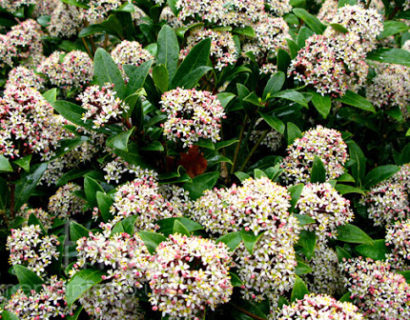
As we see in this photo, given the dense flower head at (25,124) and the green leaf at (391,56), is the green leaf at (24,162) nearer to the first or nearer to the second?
the dense flower head at (25,124)

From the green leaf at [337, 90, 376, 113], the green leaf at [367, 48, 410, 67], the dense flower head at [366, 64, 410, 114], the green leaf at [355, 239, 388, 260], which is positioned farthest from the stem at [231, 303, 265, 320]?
the green leaf at [367, 48, 410, 67]

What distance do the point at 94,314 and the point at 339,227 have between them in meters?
1.78

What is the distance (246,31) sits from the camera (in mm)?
3627

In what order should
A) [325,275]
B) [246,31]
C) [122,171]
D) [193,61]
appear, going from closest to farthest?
[122,171] < [325,275] < [193,61] < [246,31]

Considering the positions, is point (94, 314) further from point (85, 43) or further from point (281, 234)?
point (85, 43)

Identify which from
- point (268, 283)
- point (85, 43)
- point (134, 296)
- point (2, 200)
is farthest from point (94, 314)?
point (85, 43)

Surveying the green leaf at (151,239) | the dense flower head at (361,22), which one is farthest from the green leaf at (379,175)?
the green leaf at (151,239)

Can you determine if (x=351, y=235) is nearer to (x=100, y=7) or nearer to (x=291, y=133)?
(x=291, y=133)

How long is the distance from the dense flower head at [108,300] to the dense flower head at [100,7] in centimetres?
277

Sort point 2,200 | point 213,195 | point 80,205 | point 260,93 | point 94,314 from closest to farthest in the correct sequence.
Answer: point 94,314 → point 213,195 → point 2,200 → point 80,205 → point 260,93

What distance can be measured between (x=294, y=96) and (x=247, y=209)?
1.28 m

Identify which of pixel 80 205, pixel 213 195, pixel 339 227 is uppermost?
pixel 213 195

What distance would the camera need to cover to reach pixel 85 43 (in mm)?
4363

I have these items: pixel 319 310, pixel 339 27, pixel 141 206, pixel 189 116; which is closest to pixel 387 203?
pixel 319 310
